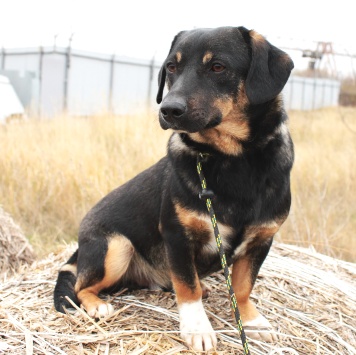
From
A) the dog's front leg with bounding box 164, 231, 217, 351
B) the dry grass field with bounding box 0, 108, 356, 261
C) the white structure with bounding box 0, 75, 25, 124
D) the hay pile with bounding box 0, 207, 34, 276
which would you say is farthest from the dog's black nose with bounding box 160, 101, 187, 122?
the white structure with bounding box 0, 75, 25, 124

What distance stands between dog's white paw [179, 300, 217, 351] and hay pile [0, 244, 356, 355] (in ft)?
0.17

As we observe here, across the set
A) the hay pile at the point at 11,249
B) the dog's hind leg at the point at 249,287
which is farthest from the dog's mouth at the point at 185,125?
the hay pile at the point at 11,249

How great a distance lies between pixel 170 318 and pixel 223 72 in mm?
1311

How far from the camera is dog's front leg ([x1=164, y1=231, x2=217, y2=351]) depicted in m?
2.63

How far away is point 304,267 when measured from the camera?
3619 mm

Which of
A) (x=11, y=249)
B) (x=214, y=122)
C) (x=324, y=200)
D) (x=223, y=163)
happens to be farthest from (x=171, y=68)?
(x=324, y=200)

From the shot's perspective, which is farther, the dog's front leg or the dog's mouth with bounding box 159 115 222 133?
the dog's front leg

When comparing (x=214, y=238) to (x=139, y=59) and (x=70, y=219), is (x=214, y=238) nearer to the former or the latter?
(x=70, y=219)

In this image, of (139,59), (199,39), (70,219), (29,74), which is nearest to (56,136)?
(70,219)

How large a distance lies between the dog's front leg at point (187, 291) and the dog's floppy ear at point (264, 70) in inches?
32.3

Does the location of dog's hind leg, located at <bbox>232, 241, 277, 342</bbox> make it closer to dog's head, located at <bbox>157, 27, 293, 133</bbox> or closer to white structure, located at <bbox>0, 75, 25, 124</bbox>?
dog's head, located at <bbox>157, 27, 293, 133</bbox>

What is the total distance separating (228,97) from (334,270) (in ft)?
5.96

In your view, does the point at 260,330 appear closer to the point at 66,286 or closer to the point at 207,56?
the point at 66,286

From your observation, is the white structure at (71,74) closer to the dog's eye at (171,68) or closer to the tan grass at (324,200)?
the tan grass at (324,200)
